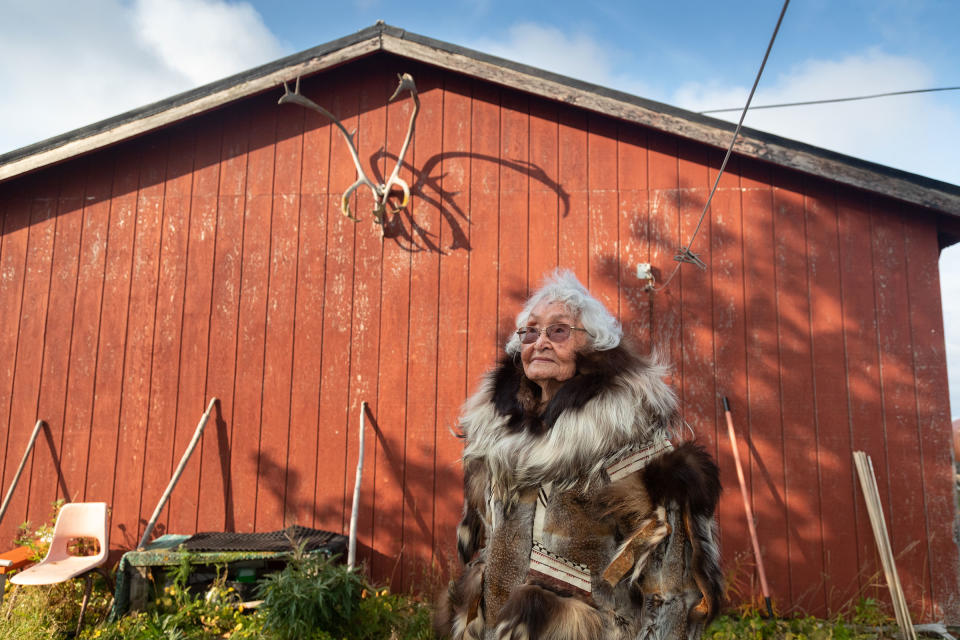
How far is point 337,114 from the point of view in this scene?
507 centimetres

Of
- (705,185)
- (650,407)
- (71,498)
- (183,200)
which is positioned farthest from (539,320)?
(71,498)

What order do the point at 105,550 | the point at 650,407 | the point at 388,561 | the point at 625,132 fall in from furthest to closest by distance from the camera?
the point at 625,132 < the point at 388,561 < the point at 105,550 < the point at 650,407

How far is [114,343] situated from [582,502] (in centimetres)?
430

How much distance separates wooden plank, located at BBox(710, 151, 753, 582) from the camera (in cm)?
429

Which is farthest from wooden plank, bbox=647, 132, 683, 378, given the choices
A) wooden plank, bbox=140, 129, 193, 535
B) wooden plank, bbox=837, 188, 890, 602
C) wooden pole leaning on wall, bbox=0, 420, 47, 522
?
wooden pole leaning on wall, bbox=0, 420, 47, 522

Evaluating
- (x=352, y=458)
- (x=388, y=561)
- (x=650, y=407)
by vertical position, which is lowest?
(x=388, y=561)

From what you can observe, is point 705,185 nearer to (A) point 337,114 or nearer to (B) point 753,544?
(B) point 753,544

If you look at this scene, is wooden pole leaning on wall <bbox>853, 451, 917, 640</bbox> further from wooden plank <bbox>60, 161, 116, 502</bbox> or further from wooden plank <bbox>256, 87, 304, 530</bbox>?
wooden plank <bbox>60, 161, 116, 502</bbox>

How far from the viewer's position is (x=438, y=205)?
4859mm

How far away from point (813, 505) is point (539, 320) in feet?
10.5

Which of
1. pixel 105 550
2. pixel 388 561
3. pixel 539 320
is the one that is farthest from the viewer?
pixel 388 561

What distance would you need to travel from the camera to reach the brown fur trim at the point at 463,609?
190cm

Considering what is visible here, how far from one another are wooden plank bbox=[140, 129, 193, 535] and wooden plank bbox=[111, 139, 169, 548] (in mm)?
30

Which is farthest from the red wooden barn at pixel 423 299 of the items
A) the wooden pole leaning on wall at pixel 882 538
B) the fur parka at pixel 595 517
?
the fur parka at pixel 595 517
